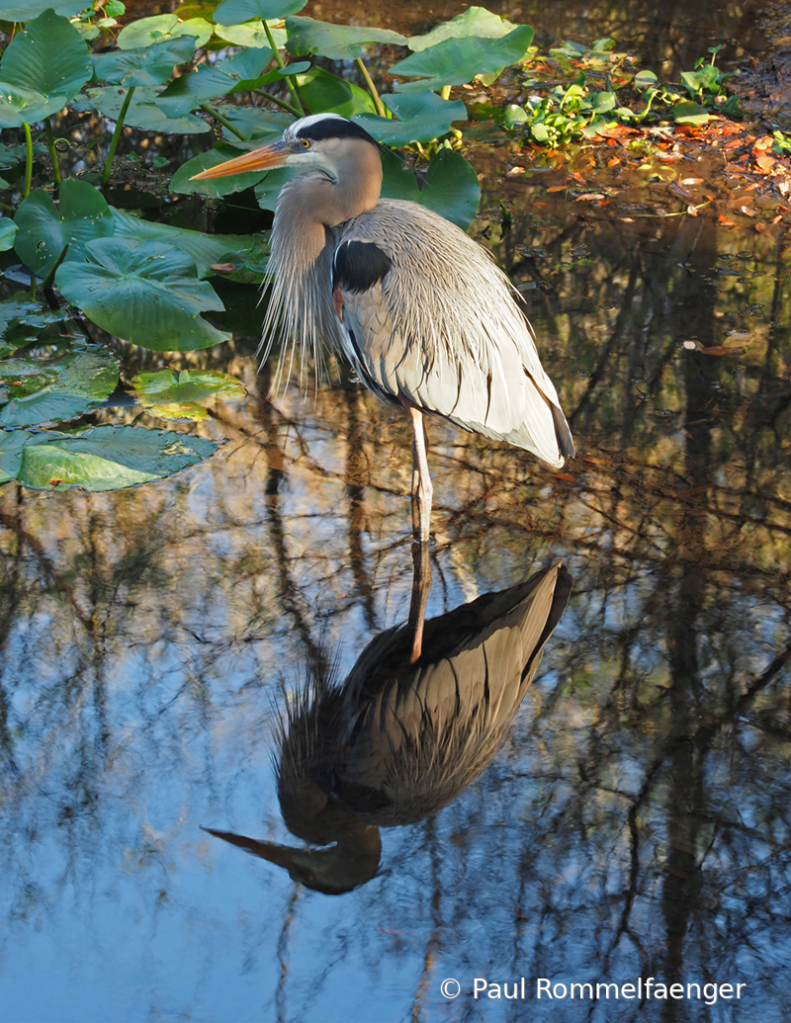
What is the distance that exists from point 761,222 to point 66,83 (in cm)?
408

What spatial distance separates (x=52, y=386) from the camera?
438cm

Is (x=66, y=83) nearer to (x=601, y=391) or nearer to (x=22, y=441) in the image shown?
(x=22, y=441)

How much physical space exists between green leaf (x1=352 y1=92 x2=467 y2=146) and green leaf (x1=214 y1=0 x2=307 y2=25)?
0.84m

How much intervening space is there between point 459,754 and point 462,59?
13.1 ft

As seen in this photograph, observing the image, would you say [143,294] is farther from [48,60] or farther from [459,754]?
[459,754]

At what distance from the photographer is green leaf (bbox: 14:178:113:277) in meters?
4.77

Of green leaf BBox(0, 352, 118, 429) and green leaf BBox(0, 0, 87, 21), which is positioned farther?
green leaf BBox(0, 0, 87, 21)

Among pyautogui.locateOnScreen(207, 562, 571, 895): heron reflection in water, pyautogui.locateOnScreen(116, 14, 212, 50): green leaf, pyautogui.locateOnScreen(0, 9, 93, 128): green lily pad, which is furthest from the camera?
pyautogui.locateOnScreen(116, 14, 212, 50): green leaf

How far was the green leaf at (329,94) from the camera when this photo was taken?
5.46 metres

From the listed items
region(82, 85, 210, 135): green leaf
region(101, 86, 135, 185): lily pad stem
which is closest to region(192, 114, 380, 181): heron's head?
region(101, 86, 135, 185): lily pad stem

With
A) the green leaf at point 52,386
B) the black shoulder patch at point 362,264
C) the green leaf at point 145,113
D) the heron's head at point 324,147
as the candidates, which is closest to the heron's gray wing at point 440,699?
the black shoulder patch at point 362,264

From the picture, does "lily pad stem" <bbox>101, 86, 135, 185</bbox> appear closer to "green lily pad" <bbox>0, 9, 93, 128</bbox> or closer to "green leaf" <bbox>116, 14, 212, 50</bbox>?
"green lily pad" <bbox>0, 9, 93, 128</bbox>

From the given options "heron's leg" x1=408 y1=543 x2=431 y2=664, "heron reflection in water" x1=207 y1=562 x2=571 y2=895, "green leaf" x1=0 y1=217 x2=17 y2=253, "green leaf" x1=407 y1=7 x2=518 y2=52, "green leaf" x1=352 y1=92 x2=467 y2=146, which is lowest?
"heron reflection in water" x1=207 y1=562 x2=571 y2=895

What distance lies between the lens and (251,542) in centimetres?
366
